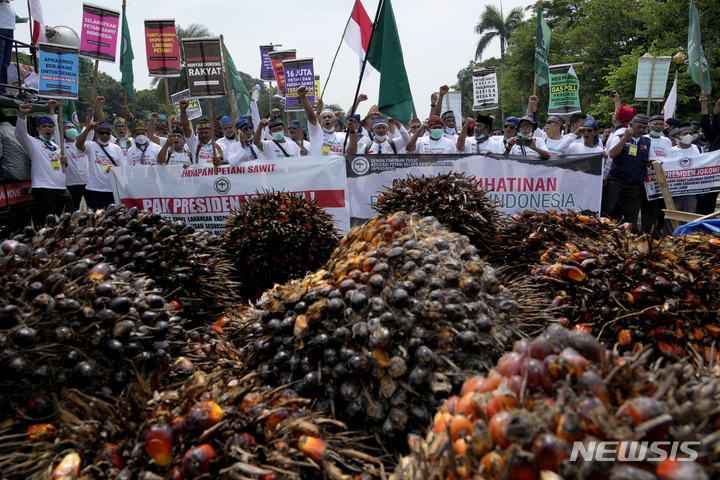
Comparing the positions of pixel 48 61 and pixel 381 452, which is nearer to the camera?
pixel 381 452

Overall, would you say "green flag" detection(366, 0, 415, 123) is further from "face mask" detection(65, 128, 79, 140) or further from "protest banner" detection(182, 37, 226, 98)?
"face mask" detection(65, 128, 79, 140)

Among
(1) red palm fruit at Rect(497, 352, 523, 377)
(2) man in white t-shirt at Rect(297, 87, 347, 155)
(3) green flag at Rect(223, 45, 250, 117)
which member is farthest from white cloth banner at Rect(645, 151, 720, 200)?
(1) red palm fruit at Rect(497, 352, 523, 377)

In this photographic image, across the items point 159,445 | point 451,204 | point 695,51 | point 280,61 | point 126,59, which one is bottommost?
point 159,445

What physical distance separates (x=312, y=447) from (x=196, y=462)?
0.36 meters

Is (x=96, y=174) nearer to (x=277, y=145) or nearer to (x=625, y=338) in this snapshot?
(x=277, y=145)

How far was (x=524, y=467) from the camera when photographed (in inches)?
37.0

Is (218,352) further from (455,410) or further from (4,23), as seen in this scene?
(4,23)

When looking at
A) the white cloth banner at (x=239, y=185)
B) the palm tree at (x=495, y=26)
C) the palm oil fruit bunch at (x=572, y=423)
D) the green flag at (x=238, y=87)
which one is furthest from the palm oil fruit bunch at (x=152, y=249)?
the palm tree at (x=495, y=26)

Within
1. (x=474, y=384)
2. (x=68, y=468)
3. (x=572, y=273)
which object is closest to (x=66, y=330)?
(x=68, y=468)

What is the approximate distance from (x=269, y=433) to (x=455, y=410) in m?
0.61

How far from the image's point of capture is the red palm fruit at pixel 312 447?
4.63 ft

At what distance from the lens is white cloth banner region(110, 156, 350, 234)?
564 centimetres

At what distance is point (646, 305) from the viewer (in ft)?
6.78

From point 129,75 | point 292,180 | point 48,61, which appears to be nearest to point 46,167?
point 48,61
